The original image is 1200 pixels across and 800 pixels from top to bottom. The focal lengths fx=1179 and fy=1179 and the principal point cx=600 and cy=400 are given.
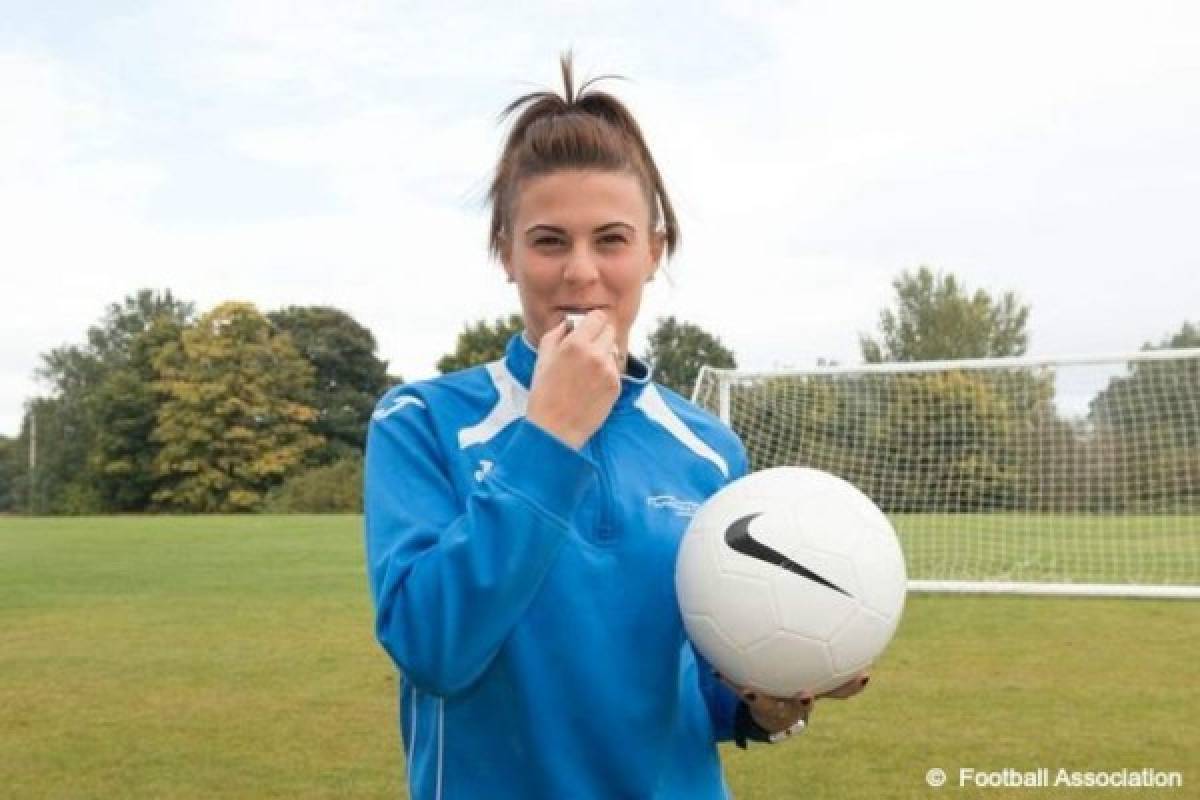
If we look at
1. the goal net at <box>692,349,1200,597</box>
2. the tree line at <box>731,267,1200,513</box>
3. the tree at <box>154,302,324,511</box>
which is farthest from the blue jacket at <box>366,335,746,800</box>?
the tree at <box>154,302,324,511</box>

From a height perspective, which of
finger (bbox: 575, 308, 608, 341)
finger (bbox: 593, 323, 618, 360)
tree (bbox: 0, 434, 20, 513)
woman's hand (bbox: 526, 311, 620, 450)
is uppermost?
tree (bbox: 0, 434, 20, 513)

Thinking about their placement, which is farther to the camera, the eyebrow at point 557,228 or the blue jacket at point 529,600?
the eyebrow at point 557,228

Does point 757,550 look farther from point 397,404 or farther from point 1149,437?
point 1149,437

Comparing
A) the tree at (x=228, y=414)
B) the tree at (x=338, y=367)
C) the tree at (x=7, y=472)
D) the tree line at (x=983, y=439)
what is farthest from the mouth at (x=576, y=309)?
the tree at (x=7, y=472)

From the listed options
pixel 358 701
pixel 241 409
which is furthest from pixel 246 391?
pixel 358 701

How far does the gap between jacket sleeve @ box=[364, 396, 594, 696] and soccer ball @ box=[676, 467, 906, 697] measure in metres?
0.31

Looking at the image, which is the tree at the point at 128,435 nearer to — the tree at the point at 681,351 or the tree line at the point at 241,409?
the tree line at the point at 241,409

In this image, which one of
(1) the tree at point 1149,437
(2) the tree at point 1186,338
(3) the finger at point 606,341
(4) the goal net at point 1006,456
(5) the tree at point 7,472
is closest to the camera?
(3) the finger at point 606,341

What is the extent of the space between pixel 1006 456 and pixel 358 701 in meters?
9.50

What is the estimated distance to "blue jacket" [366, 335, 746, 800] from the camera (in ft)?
4.15

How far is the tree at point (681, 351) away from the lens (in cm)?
5053

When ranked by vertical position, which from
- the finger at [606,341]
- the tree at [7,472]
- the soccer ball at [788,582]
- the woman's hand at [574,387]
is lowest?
the soccer ball at [788,582]

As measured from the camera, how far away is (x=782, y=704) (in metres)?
1.60

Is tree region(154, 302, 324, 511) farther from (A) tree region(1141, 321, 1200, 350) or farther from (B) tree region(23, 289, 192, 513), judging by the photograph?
(A) tree region(1141, 321, 1200, 350)
